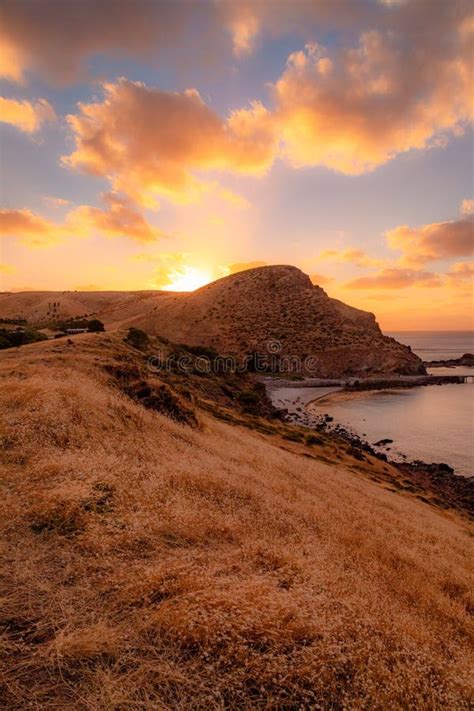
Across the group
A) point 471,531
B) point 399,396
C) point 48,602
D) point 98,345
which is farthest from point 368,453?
point 399,396

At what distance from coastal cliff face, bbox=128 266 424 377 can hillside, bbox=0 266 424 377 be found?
0.70ft

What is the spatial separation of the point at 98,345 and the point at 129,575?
23.1 m

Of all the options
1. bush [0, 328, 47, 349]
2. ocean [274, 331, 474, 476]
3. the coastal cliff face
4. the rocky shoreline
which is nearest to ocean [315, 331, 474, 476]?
ocean [274, 331, 474, 476]

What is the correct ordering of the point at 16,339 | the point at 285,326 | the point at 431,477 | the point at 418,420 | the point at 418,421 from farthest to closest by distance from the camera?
the point at 285,326 → the point at 418,420 → the point at 418,421 → the point at 16,339 → the point at 431,477

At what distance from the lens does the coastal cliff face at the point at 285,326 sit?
267 feet

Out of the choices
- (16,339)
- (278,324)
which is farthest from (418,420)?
(278,324)

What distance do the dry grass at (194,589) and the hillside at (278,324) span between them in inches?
2774

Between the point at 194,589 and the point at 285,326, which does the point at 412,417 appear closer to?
the point at 194,589

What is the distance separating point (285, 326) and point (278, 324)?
189cm

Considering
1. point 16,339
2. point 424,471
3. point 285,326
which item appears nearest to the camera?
point 424,471

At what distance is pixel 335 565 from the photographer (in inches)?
284

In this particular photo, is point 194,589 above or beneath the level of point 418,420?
above

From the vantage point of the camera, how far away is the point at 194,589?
510cm

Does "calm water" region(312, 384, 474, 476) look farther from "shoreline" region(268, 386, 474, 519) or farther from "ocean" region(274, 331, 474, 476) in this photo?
"shoreline" region(268, 386, 474, 519)
